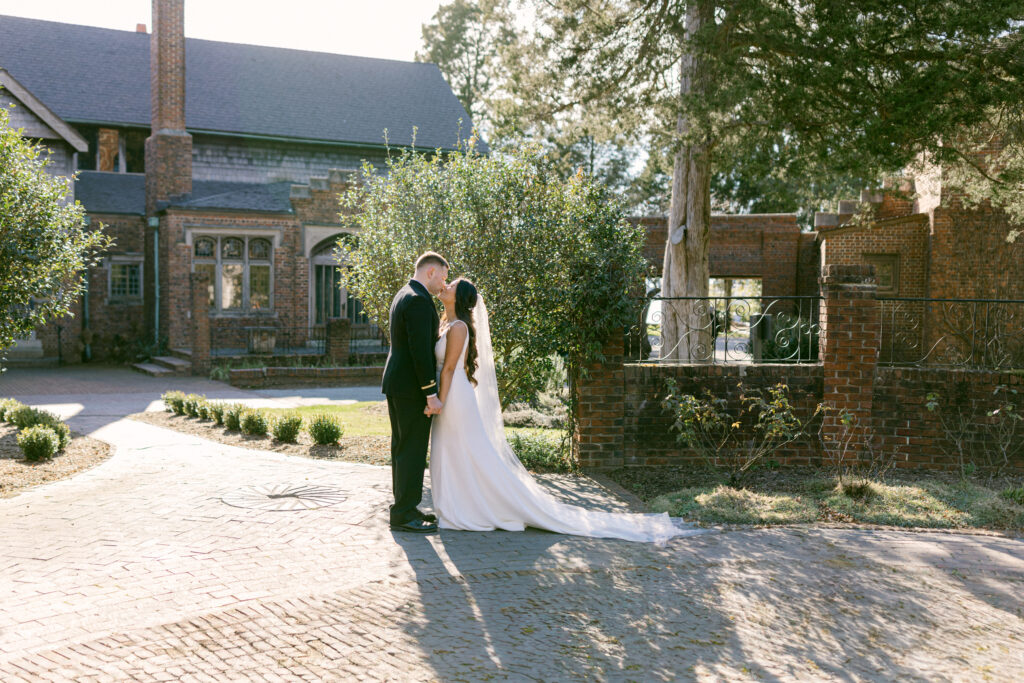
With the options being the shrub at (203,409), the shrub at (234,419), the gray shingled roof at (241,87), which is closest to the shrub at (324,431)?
the shrub at (234,419)

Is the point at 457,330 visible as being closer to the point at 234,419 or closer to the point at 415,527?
the point at 415,527

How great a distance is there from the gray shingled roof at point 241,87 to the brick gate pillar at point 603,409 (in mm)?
20828

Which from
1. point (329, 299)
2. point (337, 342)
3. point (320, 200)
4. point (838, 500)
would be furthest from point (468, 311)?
point (329, 299)

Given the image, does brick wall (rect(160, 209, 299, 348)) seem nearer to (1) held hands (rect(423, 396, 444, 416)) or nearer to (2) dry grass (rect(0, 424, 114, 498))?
(2) dry grass (rect(0, 424, 114, 498))

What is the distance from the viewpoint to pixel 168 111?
24.4 m

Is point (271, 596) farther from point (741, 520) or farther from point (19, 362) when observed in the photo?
point (19, 362)

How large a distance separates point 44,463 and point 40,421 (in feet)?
6.70

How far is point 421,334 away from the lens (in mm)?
6410

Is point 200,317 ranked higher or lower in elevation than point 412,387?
higher

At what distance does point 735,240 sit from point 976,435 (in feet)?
55.4

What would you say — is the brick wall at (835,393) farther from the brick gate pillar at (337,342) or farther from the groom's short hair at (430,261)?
Answer: the brick gate pillar at (337,342)

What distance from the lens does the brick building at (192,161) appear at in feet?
77.8

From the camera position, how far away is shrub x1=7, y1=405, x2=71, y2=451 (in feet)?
32.2

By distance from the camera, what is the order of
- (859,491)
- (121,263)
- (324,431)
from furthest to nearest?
(121,263) → (324,431) → (859,491)
